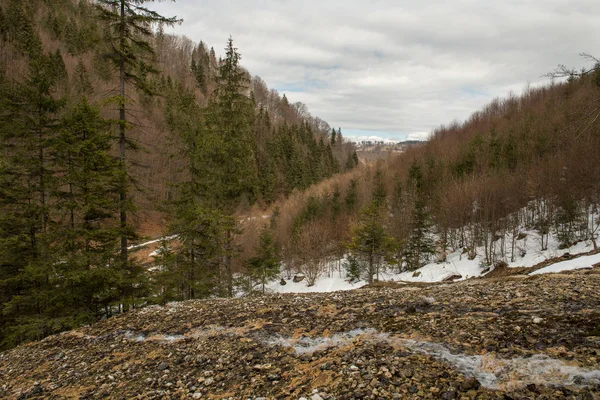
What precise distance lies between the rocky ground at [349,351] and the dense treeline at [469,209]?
17.3 m

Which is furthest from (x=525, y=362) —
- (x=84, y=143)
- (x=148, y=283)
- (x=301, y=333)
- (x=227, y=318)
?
(x=84, y=143)

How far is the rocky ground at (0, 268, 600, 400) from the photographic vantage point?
3.55 metres

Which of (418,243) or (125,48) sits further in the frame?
(418,243)

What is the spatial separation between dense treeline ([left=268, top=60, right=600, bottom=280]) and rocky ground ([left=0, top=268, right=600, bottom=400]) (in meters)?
17.3

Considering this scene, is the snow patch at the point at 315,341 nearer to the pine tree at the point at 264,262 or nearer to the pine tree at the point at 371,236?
the pine tree at the point at 371,236

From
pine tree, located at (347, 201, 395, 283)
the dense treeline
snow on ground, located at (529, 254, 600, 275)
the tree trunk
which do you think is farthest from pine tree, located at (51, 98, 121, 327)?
the dense treeline

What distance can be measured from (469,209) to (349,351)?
34.0 metres

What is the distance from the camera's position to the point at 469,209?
3369 cm

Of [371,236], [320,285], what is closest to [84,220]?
[371,236]

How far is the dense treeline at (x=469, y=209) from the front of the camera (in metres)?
28.7

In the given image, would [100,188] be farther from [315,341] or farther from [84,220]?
[315,341]

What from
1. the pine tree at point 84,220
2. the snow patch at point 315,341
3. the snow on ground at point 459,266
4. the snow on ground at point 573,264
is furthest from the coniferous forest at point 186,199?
the snow patch at point 315,341

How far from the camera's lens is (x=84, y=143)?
10.6 meters

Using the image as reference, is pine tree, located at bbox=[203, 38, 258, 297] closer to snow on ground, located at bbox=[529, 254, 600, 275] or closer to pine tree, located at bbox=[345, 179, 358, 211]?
snow on ground, located at bbox=[529, 254, 600, 275]
